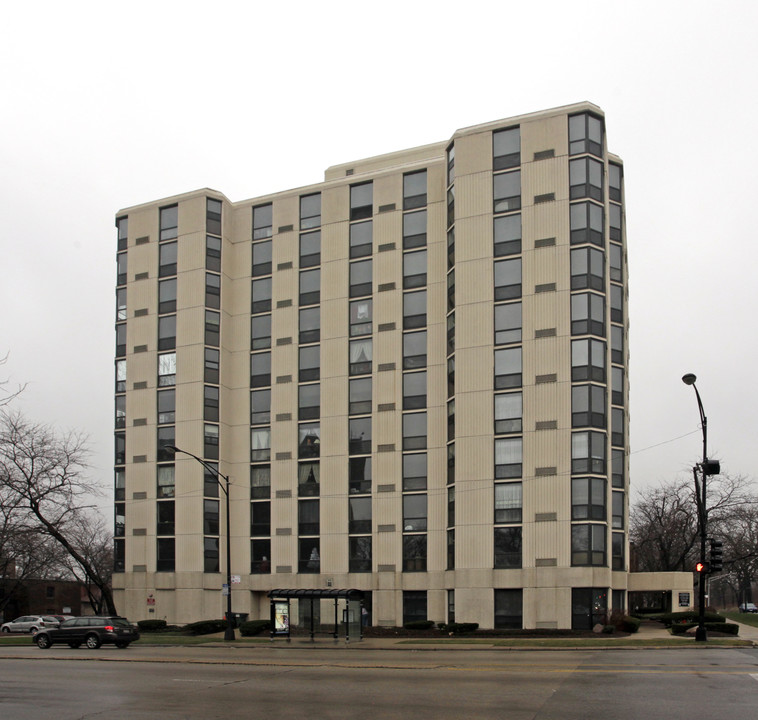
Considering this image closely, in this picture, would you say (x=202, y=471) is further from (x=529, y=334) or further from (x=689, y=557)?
(x=689, y=557)

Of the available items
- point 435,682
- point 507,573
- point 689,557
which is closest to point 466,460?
point 507,573

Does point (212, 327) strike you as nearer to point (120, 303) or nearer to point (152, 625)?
point (120, 303)

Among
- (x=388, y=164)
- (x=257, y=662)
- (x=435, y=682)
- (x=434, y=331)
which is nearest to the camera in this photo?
(x=435, y=682)

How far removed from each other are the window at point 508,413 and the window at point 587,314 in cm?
490

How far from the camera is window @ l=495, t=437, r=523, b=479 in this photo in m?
47.8

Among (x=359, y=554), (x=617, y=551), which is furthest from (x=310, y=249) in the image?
(x=617, y=551)

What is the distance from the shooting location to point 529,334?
48344 mm

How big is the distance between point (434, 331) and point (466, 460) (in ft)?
28.3

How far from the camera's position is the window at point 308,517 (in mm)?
55125

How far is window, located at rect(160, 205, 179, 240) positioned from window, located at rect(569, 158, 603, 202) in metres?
27.6

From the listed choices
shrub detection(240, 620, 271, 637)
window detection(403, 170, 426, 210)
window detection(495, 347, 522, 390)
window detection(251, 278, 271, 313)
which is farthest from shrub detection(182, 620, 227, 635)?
window detection(403, 170, 426, 210)

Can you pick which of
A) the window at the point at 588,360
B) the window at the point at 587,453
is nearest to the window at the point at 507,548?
the window at the point at 587,453

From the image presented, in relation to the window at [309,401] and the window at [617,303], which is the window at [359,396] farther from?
the window at [617,303]

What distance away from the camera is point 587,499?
150 feet
